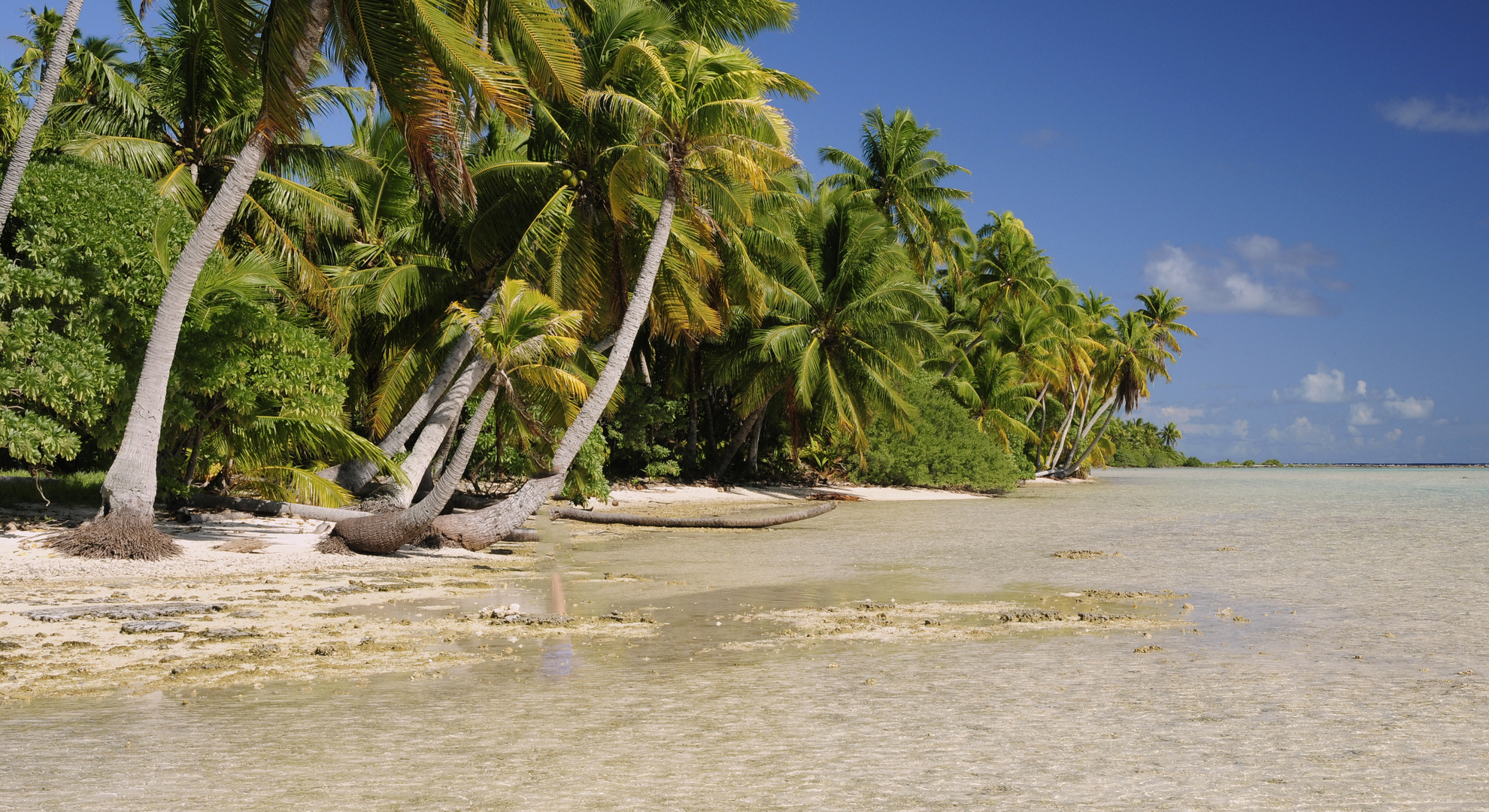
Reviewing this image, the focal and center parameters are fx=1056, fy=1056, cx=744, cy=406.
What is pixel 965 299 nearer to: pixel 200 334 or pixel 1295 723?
pixel 200 334

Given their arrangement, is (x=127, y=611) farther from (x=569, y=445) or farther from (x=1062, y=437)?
(x=1062, y=437)

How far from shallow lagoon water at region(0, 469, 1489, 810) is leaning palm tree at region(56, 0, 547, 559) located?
4926 millimetres

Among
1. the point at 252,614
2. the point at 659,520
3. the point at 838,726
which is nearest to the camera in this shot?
the point at 838,726

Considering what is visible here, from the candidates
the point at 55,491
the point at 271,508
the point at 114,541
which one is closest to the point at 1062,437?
the point at 271,508

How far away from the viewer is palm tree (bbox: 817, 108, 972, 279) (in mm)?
36531

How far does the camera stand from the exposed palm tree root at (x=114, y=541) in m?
10.7

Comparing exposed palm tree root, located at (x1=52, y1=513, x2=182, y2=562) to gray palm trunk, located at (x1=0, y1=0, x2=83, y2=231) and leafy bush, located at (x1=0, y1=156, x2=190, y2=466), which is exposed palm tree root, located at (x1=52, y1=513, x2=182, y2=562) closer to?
leafy bush, located at (x1=0, y1=156, x2=190, y2=466)

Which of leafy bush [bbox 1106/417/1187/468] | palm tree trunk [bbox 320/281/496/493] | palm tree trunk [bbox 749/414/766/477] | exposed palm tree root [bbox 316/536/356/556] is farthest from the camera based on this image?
leafy bush [bbox 1106/417/1187/468]

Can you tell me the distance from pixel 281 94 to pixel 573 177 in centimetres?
648

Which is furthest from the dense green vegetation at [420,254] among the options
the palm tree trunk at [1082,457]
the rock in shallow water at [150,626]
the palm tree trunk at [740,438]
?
the palm tree trunk at [1082,457]

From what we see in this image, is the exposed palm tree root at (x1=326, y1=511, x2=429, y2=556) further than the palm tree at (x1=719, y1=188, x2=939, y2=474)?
No

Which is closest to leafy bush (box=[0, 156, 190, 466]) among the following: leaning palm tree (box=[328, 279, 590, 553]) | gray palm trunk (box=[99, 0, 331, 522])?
gray palm trunk (box=[99, 0, 331, 522])

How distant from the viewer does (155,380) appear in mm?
11117

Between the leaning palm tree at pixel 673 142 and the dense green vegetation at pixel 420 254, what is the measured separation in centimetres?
5
